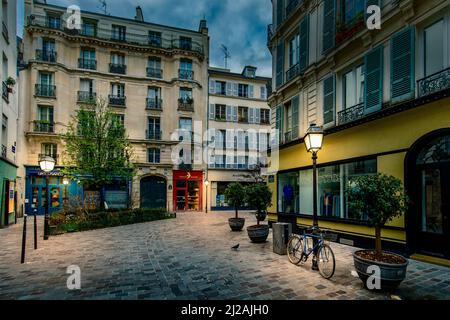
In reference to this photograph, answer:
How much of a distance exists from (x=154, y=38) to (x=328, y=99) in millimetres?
21394

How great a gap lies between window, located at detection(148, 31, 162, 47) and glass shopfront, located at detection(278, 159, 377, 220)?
19951 millimetres

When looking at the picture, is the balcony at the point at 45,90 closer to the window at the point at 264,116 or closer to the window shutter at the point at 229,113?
the window shutter at the point at 229,113

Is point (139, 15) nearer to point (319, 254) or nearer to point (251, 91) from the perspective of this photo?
point (251, 91)

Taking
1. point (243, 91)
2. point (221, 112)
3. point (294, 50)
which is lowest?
point (294, 50)

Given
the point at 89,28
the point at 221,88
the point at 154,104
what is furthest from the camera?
the point at 221,88

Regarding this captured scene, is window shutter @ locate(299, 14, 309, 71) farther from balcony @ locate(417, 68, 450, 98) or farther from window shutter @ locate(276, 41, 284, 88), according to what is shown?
balcony @ locate(417, 68, 450, 98)

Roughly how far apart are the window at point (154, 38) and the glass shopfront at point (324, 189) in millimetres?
19951

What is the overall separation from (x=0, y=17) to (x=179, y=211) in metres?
18.3

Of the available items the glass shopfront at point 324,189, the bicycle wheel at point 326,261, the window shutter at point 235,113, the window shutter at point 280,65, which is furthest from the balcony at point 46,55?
the bicycle wheel at point 326,261

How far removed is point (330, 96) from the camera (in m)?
10.1

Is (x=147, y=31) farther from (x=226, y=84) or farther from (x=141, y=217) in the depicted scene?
(x=141, y=217)

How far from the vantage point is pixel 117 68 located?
78.2ft

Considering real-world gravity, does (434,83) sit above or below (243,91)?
below

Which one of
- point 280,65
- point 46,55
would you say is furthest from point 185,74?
point 280,65
